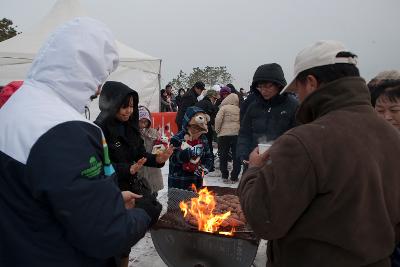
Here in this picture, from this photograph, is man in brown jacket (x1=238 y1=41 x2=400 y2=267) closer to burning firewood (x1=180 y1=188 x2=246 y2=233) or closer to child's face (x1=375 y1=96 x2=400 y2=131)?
child's face (x1=375 y1=96 x2=400 y2=131)

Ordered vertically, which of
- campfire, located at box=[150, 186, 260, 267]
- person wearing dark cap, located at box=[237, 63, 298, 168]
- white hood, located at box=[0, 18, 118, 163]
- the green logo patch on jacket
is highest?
white hood, located at box=[0, 18, 118, 163]

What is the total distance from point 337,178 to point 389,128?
43cm

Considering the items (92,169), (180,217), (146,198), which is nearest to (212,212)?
(180,217)

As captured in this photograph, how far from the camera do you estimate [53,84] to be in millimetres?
1489

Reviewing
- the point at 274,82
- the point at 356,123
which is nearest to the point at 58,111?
the point at 356,123

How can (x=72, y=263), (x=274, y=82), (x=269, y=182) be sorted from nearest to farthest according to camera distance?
(x=72, y=263)
(x=269, y=182)
(x=274, y=82)

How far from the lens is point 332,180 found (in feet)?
4.91

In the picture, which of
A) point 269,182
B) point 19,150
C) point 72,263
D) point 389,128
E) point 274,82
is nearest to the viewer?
point 19,150

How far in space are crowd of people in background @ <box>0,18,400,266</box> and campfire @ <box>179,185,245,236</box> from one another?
1.32 m

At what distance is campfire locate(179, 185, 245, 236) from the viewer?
321 centimetres

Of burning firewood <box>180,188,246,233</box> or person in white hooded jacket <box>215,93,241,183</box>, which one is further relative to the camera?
person in white hooded jacket <box>215,93,241,183</box>

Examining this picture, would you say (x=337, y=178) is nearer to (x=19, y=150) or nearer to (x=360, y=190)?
(x=360, y=190)

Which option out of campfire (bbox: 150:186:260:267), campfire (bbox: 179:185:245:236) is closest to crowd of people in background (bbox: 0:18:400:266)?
campfire (bbox: 150:186:260:267)

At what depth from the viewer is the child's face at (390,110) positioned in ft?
8.25
